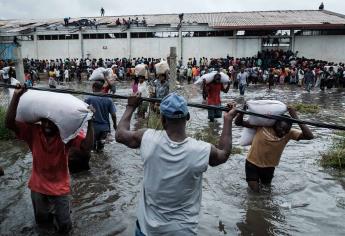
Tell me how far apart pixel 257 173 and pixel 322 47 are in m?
26.0

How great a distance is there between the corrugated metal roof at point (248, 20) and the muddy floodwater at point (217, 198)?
21.8 m

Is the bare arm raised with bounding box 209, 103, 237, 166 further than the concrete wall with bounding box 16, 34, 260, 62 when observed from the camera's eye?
No

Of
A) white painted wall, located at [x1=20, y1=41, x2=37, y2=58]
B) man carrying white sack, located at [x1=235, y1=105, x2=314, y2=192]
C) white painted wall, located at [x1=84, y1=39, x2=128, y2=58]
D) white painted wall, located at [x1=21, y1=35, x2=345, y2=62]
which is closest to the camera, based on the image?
man carrying white sack, located at [x1=235, y1=105, x2=314, y2=192]

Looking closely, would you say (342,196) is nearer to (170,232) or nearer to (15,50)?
(170,232)

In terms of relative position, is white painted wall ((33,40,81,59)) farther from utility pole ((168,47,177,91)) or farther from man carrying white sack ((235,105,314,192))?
man carrying white sack ((235,105,314,192))

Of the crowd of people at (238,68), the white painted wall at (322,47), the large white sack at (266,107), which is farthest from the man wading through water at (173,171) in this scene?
the white painted wall at (322,47)

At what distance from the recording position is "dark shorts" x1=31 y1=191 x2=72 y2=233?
3868 millimetres

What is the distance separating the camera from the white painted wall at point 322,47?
28312 millimetres

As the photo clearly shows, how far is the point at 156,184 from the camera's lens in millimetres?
2611

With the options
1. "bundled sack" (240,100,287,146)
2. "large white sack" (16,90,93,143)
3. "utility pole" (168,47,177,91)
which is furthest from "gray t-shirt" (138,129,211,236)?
"utility pole" (168,47,177,91)

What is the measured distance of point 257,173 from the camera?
5.14 meters

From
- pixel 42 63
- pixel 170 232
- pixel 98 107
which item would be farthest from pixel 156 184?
pixel 42 63

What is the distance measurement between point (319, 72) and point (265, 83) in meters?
3.28

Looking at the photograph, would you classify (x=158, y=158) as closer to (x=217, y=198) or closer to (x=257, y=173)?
(x=257, y=173)
